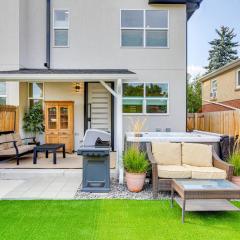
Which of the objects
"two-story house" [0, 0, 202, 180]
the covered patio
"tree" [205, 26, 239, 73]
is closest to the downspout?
"two-story house" [0, 0, 202, 180]

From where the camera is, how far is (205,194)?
5.25 m

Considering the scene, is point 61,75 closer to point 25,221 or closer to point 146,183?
point 146,183

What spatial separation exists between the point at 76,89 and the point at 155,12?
443 centimetres

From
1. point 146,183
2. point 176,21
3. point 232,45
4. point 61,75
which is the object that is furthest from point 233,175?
point 232,45

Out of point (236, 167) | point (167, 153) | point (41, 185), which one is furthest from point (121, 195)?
point (236, 167)

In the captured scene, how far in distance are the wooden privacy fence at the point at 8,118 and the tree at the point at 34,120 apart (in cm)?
47

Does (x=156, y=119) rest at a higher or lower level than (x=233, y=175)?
higher

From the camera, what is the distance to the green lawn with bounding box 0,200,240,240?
470cm

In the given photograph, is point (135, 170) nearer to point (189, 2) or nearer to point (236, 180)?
point (236, 180)

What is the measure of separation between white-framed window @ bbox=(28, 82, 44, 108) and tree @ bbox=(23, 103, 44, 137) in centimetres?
34

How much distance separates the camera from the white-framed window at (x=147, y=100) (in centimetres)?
1195

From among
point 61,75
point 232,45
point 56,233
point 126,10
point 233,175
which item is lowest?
point 56,233

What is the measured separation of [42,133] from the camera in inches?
509

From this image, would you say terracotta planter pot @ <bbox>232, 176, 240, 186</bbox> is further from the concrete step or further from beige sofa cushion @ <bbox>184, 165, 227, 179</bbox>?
the concrete step
